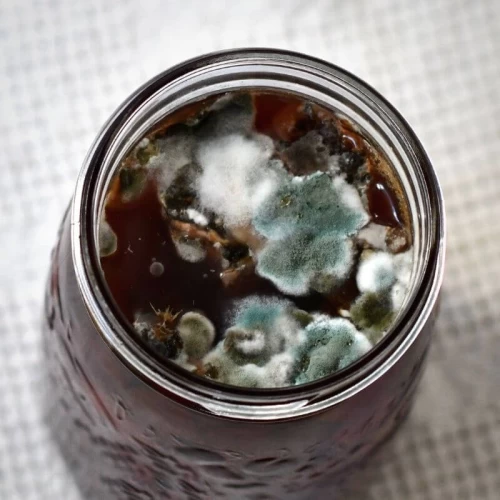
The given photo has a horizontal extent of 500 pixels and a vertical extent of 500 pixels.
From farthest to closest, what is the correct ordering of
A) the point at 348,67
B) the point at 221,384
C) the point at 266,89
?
the point at 348,67 → the point at 266,89 → the point at 221,384

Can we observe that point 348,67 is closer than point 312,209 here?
No

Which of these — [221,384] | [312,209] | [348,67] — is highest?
[348,67]

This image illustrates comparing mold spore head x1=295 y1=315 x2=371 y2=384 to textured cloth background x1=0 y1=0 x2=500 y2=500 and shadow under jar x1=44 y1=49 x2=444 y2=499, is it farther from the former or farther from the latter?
textured cloth background x1=0 y1=0 x2=500 y2=500

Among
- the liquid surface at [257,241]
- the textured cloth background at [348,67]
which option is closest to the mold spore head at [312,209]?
the liquid surface at [257,241]

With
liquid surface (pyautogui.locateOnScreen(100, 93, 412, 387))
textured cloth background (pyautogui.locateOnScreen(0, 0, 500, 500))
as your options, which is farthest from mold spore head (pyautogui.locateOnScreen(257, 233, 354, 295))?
textured cloth background (pyautogui.locateOnScreen(0, 0, 500, 500))

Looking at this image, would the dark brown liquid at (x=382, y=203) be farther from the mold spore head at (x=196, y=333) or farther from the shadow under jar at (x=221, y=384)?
the mold spore head at (x=196, y=333)

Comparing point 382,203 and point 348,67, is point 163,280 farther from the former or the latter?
point 348,67

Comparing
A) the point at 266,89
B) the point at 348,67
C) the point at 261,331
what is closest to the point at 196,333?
the point at 261,331
